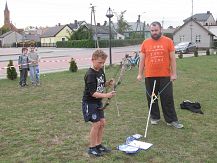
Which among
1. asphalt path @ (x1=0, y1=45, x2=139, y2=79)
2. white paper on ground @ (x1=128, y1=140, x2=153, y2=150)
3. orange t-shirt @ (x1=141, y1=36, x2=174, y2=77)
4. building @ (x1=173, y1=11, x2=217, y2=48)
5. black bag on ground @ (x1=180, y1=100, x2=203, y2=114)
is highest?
building @ (x1=173, y1=11, x2=217, y2=48)

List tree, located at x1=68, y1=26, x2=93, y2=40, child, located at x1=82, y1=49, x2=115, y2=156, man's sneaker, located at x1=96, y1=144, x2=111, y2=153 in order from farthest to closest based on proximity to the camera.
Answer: tree, located at x1=68, y1=26, x2=93, y2=40 < man's sneaker, located at x1=96, y1=144, x2=111, y2=153 < child, located at x1=82, y1=49, x2=115, y2=156

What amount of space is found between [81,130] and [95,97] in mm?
1925

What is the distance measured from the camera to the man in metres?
6.73

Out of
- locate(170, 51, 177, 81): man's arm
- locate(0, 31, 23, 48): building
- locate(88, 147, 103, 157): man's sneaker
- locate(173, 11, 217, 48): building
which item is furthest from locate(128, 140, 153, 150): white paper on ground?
locate(0, 31, 23, 48): building

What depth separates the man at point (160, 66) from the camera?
673 cm

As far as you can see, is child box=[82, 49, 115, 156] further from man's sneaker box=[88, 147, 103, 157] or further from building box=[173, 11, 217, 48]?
building box=[173, 11, 217, 48]

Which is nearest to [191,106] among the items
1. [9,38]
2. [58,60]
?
[58,60]

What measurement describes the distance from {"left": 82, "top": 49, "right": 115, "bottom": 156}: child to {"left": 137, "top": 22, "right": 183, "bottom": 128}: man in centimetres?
183

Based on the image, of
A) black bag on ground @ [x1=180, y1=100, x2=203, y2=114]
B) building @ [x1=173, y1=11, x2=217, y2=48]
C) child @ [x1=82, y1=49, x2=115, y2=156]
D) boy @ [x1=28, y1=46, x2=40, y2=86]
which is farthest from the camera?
building @ [x1=173, y1=11, x2=217, y2=48]

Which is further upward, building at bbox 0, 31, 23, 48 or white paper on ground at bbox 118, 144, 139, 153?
building at bbox 0, 31, 23, 48

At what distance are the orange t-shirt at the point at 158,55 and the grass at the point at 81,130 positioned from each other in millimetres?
1059

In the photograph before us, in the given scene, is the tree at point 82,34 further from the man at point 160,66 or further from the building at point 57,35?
the man at point 160,66

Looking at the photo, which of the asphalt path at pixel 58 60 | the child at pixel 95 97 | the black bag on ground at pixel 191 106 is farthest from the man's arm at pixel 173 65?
the asphalt path at pixel 58 60

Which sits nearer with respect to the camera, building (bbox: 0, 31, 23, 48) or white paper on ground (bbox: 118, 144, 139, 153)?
white paper on ground (bbox: 118, 144, 139, 153)
